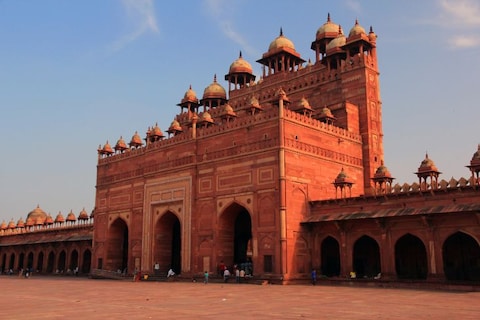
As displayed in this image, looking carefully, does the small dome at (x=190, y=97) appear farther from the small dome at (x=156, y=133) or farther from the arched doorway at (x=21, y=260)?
the arched doorway at (x=21, y=260)

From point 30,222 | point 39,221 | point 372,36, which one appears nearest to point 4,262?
point 30,222

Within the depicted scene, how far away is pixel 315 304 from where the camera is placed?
1359 cm

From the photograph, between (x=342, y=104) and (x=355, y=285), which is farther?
(x=342, y=104)

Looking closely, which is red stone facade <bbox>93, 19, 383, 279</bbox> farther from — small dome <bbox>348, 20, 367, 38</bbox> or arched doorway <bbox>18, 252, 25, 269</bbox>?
arched doorway <bbox>18, 252, 25, 269</bbox>

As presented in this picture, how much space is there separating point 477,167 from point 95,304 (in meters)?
16.2

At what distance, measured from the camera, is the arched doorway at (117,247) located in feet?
115

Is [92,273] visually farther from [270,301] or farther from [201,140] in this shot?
[270,301]

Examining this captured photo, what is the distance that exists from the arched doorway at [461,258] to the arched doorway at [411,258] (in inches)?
49.3

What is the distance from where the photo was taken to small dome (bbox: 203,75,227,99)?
3794 centimetres

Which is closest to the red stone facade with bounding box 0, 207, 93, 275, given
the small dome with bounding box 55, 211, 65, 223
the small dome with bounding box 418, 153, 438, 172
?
the small dome with bounding box 55, 211, 65, 223

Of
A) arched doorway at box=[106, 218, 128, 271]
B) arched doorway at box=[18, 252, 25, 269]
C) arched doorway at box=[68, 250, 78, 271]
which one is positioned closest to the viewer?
arched doorway at box=[106, 218, 128, 271]

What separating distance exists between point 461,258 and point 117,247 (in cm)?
2192

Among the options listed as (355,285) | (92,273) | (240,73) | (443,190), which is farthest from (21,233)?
(443,190)

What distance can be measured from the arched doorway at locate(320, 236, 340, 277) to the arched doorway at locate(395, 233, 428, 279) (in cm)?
312
